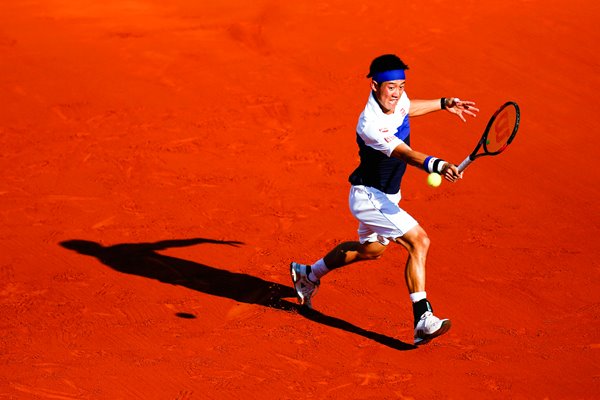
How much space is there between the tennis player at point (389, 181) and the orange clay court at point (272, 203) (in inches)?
21.8

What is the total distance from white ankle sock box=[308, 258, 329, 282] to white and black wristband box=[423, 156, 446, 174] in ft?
5.58

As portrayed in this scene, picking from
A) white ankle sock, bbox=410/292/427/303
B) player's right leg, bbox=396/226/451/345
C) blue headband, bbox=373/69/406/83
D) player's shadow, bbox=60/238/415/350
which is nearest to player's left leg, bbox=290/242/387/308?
player's shadow, bbox=60/238/415/350

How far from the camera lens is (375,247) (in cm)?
888

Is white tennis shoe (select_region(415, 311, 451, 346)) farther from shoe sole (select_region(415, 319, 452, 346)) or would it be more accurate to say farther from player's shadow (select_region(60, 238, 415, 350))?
player's shadow (select_region(60, 238, 415, 350))

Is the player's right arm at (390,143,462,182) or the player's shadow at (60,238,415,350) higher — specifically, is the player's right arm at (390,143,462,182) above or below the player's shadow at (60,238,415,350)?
above

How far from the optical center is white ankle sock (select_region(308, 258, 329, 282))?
29.8 ft

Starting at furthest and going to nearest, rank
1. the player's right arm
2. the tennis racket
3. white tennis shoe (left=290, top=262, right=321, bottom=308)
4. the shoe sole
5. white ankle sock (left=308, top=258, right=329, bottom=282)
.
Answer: white tennis shoe (left=290, top=262, right=321, bottom=308) < white ankle sock (left=308, top=258, right=329, bottom=282) < the tennis racket < the shoe sole < the player's right arm

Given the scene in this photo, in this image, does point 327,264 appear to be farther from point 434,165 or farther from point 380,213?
point 434,165

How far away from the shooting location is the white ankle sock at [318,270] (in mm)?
9080

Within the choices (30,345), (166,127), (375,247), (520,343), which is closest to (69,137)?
(166,127)

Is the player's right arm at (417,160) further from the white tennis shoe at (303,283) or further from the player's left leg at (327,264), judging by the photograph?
the white tennis shoe at (303,283)

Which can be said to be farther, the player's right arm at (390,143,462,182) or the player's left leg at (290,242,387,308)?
the player's left leg at (290,242,387,308)

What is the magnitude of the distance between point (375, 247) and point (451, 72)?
6.32 meters

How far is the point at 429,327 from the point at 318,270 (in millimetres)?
1429
